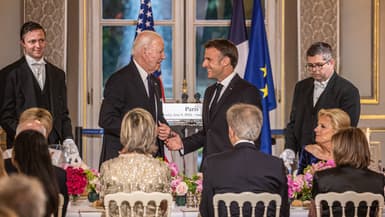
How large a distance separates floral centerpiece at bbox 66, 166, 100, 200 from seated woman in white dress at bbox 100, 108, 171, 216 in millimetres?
473

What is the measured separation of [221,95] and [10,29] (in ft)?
10.5

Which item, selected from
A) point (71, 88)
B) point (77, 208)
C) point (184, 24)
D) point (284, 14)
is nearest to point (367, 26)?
point (284, 14)

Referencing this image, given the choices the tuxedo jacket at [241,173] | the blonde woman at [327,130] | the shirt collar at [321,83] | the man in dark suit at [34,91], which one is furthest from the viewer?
the man in dark suit at [34,91]

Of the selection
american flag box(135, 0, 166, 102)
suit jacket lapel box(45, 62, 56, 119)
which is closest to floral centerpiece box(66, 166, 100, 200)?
suit jacket lapel box(45, 62, 56, 119)

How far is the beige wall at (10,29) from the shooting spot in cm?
741

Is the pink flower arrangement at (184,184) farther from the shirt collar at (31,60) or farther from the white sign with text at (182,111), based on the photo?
the white sign with text at (182,111)

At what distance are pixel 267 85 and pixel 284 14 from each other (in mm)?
877

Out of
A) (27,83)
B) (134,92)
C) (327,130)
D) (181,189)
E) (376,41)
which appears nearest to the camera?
(181,189)

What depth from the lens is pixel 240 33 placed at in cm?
746

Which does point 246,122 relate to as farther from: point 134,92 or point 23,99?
point 23,99

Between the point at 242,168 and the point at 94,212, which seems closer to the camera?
the point at 242,168

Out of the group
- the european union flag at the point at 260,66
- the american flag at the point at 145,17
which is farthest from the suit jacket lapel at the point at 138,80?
the american flag at the point at 145,17

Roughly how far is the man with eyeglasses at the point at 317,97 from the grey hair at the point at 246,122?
5.21 ft

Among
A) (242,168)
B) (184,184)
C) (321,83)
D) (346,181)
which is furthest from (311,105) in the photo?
(242,168)
